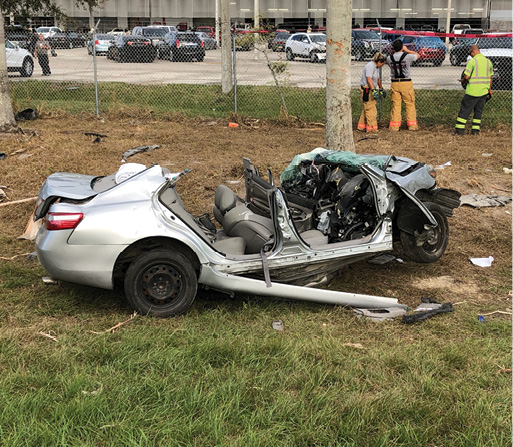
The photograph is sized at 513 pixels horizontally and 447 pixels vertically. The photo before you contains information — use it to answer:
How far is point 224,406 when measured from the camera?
3.46 m

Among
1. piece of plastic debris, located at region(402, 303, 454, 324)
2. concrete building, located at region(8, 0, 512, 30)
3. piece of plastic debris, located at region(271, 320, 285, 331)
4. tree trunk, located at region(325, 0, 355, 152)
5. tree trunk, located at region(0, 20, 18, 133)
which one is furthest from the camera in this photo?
concrete building, located at region(8, 0, 512, 30)

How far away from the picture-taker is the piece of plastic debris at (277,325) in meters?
4.70

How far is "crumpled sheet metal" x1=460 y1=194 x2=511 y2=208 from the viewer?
26.9 feet

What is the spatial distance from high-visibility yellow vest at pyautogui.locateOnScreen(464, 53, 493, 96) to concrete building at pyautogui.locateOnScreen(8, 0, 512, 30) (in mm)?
44517

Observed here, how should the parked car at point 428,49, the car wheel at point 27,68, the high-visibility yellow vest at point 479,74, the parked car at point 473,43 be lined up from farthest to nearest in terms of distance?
the parked car at point 428,49 → the car wheel at point 27,68 → the parked car at point 473,43 → the high-visibility yellow vest at point 479,74

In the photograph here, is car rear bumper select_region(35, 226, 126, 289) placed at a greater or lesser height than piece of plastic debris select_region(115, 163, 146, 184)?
lesser

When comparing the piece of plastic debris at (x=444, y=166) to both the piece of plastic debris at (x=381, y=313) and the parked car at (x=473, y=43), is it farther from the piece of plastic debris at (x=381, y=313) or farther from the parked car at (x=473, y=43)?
the parked car at (x=473, y=43)

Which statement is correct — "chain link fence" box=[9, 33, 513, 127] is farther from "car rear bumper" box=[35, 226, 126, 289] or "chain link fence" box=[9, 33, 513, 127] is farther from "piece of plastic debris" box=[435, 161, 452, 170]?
"car rear bumper" box=[35, 226, 126, 289]

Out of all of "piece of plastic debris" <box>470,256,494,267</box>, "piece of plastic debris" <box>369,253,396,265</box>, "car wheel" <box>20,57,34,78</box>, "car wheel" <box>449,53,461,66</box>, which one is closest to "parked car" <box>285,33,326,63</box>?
"car wheel" <box>449,53,461,66</box>

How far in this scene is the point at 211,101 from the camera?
16.7 meters

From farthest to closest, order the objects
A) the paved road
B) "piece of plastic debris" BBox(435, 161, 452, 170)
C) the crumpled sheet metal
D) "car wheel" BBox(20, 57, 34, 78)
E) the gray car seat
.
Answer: "car wheel" BBox(20, 57, 34, 78), the paved road, "piece of plastic debris" BBox(435, 161, 452, 170), the crumpled sheet metal, the gray car seat

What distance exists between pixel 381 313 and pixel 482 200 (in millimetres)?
4048

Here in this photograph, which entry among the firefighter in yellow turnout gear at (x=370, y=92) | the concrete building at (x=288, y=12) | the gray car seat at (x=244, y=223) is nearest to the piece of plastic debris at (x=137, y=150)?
the firefighter in yellow turnout gear at (x=370, y=92)

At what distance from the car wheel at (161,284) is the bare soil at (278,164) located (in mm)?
1635
